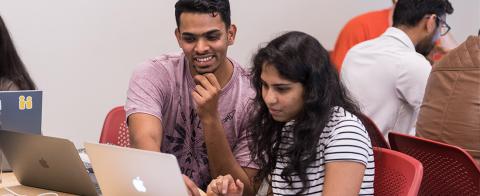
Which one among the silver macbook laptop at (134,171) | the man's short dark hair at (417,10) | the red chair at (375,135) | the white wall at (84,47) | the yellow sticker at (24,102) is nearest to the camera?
the silver macbook laptop at (134,171)

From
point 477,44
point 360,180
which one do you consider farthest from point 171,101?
point 477,44

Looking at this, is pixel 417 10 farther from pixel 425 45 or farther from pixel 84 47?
pixel 84 47

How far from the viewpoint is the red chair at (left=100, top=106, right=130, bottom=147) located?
2.65m

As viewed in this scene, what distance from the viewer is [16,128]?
83.6 inches

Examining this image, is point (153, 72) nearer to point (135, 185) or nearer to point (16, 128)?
point (16, 128)

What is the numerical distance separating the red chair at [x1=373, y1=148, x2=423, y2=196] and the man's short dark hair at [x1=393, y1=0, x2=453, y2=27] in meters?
1.44

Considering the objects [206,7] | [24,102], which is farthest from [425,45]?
[24,102]

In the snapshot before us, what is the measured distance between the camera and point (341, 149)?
177cm

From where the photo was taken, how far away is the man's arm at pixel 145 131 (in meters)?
2.12

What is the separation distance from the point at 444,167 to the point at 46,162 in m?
1.14

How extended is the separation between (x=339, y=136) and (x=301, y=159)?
14 centimetres

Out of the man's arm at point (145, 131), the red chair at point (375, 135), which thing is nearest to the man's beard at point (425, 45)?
the red chair at point (375, 135)

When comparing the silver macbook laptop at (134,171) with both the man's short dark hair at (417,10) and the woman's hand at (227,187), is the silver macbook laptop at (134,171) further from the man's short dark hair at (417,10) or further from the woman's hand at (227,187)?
the man's short dark hair at (417,10)

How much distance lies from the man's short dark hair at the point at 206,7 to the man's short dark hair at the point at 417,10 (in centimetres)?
122
